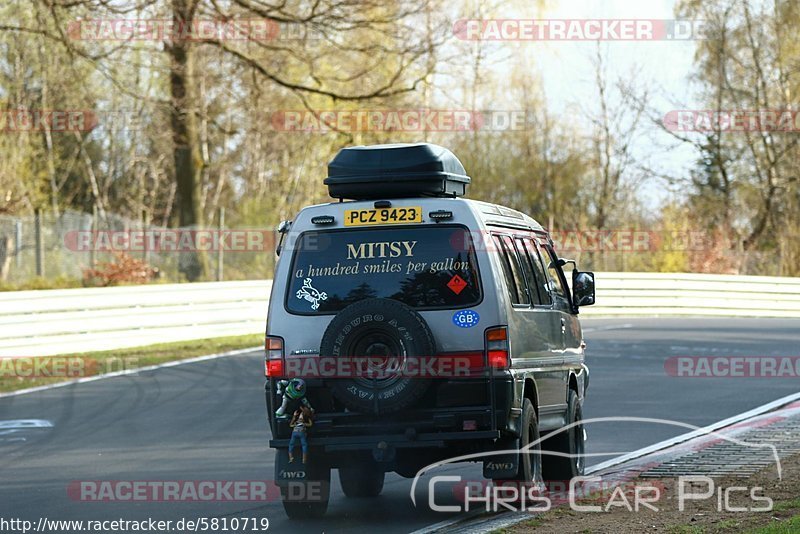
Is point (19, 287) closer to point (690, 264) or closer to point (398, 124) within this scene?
point (398, 124)

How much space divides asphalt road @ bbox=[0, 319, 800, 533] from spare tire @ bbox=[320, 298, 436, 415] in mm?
861

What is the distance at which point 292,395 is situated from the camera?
848cm

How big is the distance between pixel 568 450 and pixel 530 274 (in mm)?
1437

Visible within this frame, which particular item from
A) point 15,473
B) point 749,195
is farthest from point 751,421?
point 749,195

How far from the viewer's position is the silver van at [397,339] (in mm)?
8336

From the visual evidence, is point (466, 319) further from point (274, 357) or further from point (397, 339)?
→ point (274, 357)

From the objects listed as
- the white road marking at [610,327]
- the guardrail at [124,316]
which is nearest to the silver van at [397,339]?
the guardrail at [124,316]

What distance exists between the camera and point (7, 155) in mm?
43781

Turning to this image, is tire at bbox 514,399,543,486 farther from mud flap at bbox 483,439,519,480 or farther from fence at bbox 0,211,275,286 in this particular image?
fence at bbox 0,211,275,286

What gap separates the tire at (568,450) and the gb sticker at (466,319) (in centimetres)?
192

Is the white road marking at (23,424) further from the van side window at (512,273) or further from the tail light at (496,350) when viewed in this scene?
the tail light at (496,350)

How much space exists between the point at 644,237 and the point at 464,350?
112 ft

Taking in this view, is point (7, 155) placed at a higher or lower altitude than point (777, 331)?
higher

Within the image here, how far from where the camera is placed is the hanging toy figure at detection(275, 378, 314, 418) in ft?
27.8
